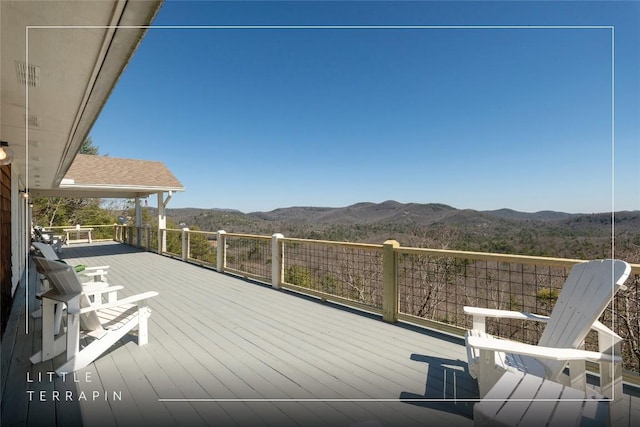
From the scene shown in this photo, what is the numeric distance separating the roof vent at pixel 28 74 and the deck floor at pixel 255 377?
7.26 feet

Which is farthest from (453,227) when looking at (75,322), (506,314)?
(75,322)

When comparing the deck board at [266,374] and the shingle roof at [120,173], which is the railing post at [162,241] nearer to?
the shingle roof at [120,173]


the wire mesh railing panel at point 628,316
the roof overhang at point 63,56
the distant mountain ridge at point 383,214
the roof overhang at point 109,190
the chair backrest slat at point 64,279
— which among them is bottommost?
the wire mesh railing panel at point 628,316

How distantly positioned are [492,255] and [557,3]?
300 centimetres

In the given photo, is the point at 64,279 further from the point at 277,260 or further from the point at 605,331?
the point at 605,331

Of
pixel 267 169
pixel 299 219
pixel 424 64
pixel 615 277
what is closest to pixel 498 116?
pixel 424 64

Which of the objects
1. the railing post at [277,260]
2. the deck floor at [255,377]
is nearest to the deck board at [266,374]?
the deck floor at [255,377]

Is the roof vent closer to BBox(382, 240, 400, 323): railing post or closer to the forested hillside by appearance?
BBox(382, 240, 400, 323): railing post

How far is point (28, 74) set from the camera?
6.82ft

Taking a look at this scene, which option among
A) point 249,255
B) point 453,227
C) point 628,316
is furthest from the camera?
point 453,227

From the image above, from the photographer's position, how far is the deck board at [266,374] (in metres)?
2.01

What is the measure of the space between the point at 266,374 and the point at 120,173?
12.2 metres

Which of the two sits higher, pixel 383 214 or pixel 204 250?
pixel 383 214

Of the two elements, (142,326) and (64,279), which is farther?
(142,326)
